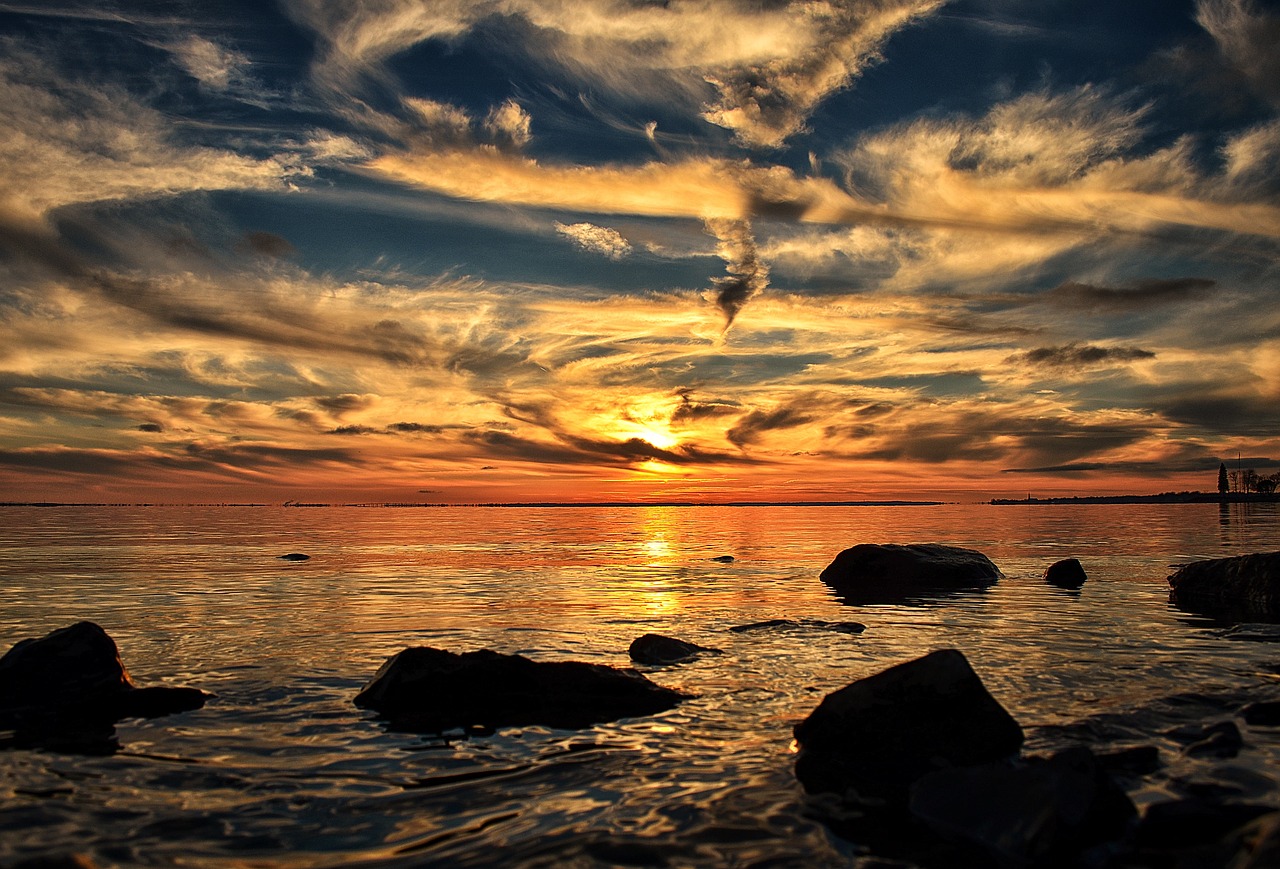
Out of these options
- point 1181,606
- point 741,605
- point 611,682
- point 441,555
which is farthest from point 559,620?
point 441,555

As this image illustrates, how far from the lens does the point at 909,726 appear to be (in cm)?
873

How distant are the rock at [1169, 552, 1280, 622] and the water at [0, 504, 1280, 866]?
2.61ft

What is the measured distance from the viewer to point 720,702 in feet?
35.9

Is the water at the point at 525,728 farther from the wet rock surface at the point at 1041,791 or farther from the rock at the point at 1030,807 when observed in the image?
the rock at the point at 1030,807

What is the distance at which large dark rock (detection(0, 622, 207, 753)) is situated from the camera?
395 inches

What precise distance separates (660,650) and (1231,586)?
58.4 feet

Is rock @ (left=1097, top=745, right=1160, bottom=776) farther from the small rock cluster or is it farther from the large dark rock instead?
the large dark rock

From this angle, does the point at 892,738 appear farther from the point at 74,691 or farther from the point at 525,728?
the point at 74,691

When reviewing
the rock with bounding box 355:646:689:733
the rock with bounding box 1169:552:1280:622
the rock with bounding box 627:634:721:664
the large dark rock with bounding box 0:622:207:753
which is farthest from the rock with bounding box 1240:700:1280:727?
the large dark rock with bounding box 0:622:207:753

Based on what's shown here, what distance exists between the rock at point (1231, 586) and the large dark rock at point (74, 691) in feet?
74.9

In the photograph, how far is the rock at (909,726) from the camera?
8.45m

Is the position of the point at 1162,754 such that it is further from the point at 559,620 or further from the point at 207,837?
the point at 559,620

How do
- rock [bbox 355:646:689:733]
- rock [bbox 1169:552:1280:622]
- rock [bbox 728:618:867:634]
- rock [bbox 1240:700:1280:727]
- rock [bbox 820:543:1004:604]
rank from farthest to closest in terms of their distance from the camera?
1. rock [bbox 820:543:1004:604]
2. rock [bbox 1169:552:1280:622]
3. rock [bbox 728:618:867:634]
4. rock [bbox 355:646:689:733]
5. rock [bbox 1240:700:1280:727]

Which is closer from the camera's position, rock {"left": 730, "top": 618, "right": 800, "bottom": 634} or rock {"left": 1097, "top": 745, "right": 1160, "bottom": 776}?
rock {"left": 1097, "top": 745, "right": 1160, "bottom": 776}
